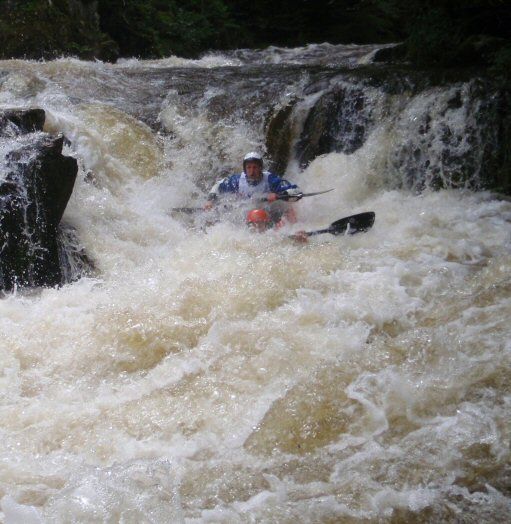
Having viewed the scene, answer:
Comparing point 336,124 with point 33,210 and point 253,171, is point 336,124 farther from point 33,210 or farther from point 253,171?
point 33,210

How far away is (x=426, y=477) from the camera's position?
290 cm

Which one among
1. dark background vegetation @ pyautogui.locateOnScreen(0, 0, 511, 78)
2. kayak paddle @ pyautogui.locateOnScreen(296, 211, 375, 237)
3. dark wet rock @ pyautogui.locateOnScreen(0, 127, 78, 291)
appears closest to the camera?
dark wet rock @ pyautogui.locateOnScreen(0, 127, 78, 291)

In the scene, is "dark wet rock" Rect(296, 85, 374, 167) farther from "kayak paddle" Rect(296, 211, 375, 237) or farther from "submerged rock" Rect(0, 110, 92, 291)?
"submerged rock" Rect(0, 110, 92, 291)

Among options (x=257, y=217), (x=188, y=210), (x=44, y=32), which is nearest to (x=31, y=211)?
(x=188, y=210)

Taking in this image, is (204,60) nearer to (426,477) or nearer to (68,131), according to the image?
(68,131)

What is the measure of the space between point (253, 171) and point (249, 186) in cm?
17

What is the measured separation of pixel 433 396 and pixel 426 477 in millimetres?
630

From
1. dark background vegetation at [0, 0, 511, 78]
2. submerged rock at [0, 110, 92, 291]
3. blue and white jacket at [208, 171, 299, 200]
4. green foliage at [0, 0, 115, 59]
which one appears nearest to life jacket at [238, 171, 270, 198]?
blue and white jacket at [208, 171, 299, 200]

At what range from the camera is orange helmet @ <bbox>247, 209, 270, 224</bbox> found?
20.7 ft

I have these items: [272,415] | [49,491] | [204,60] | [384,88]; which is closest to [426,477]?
[272,415]

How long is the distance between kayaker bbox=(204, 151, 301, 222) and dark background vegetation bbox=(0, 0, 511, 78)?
2.62 m

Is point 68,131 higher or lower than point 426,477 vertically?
higher

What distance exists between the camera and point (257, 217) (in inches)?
249

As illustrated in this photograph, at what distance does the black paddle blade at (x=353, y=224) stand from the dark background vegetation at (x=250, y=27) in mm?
2379
